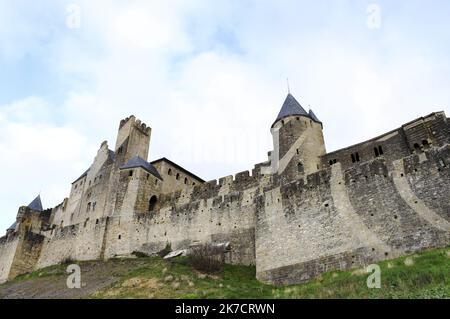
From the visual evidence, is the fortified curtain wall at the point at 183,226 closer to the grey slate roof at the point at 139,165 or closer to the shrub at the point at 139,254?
the shrub at the point at 139,254

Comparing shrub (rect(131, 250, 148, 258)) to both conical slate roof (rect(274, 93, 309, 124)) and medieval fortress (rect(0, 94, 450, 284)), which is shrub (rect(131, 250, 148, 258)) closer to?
medieval fortress (rect(0, 94, 450, 284))

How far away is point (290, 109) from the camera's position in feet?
84.3

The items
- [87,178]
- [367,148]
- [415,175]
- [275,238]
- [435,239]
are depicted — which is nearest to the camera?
[435,239]

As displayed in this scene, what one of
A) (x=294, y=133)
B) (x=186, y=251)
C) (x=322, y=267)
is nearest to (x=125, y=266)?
(x=186, y=251)

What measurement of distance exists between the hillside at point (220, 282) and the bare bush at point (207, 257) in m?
0.45

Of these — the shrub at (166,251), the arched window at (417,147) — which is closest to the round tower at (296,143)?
the arched window at (417,147)

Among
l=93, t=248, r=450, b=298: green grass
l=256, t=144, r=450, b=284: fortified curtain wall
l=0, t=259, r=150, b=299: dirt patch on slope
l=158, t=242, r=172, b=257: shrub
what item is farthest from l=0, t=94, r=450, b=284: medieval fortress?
l=0, t=259, r=150, b=299: dirt patch on slope

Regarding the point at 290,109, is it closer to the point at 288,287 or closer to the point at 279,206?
A: the point at 279,206

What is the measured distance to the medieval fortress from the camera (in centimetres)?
1452

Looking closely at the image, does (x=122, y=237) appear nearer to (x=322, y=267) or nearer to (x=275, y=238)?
(x=275, y=238)

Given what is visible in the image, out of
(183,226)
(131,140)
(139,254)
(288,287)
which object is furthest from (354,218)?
(131,140)
